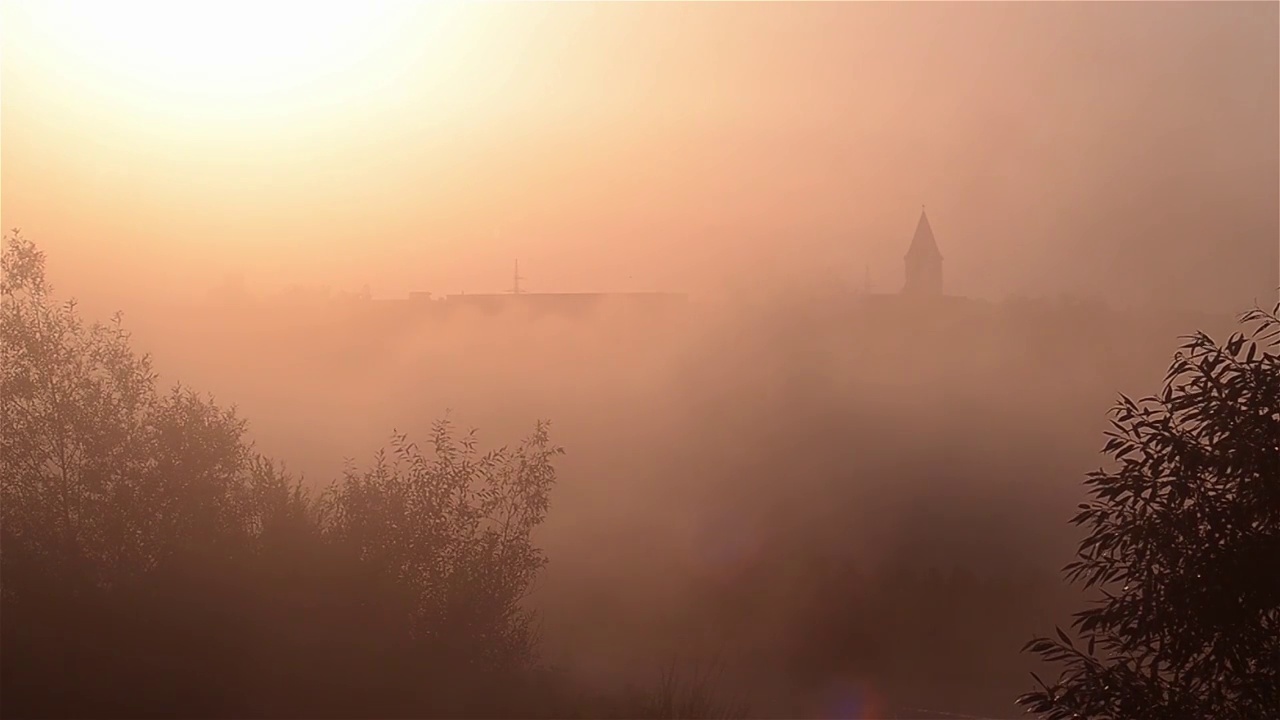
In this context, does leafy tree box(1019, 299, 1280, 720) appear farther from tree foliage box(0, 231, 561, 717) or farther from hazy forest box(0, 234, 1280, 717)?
tree foliage box(0, 231, 561, 717)

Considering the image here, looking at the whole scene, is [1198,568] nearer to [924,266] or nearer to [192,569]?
[192,569]

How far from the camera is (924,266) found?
572 ft

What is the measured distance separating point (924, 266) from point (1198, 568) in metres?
166

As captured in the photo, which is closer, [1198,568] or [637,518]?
[1198,568]

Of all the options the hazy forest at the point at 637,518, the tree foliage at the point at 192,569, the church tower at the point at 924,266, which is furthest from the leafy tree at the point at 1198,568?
the church tower at the point at 924,266

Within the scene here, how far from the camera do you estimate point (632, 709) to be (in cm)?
3450

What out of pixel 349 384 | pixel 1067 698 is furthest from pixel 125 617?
pixel 349 384

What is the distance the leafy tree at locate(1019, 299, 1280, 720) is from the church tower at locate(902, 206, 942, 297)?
164m

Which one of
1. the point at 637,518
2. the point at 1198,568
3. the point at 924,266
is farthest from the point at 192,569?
the point at 924,266

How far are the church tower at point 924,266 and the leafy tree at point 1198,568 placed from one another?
164436mm

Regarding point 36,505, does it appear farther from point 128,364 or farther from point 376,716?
point 376,716

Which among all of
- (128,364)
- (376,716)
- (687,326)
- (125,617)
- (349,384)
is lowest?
(376,716)

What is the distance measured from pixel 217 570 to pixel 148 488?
2.78 meters

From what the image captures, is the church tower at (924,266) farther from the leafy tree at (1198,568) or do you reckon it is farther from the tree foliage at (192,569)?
the leafy tree at (1198,568)
